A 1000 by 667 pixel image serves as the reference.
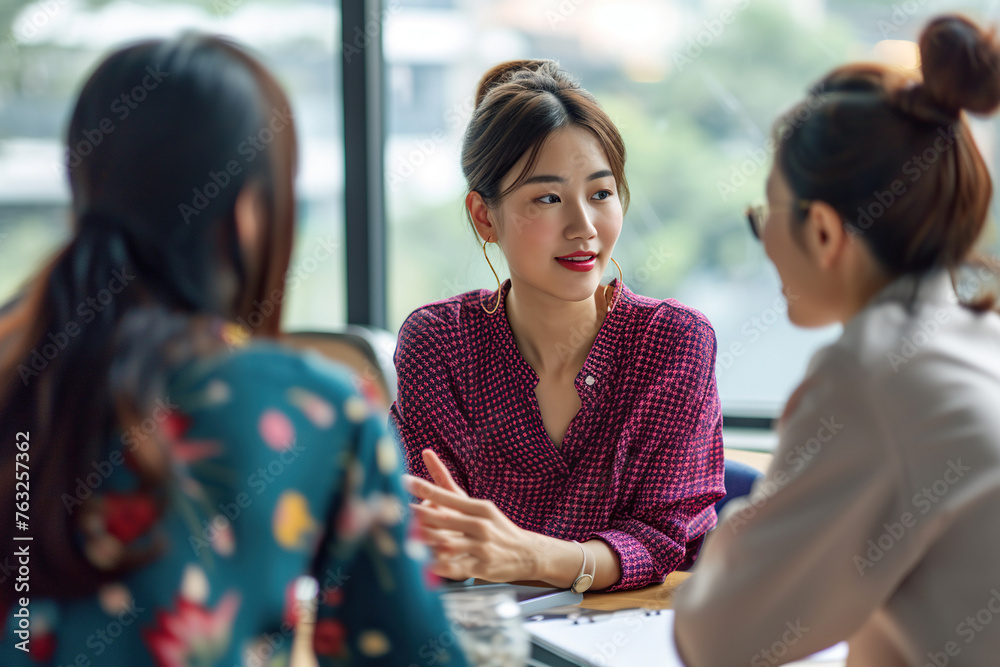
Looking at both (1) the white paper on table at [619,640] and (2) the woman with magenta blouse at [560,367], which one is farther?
(2) the woman with magenta blouse at [560,367]

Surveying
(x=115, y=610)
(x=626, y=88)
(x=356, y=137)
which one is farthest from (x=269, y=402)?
(x=356, y=137)

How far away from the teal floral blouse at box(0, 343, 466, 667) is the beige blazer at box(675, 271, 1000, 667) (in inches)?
13.5

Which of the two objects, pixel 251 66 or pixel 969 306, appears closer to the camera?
pixel 251 66

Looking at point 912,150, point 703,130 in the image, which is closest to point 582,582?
point 912,150

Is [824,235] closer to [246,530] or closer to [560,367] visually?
[246,530]

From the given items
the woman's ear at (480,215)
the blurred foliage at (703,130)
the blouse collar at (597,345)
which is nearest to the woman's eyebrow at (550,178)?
the woman's ear at (480,215)

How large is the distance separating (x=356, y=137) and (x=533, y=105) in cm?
178

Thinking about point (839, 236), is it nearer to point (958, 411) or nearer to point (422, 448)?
point (958, 411)

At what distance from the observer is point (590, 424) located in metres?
1.68

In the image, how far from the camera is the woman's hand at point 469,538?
127 cm

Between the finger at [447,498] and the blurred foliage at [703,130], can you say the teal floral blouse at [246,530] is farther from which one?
the blurred foliage at [703,130]

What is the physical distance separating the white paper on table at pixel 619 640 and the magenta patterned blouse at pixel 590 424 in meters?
0.33

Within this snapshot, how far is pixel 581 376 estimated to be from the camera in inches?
67.1

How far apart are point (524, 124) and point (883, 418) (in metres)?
0.99
